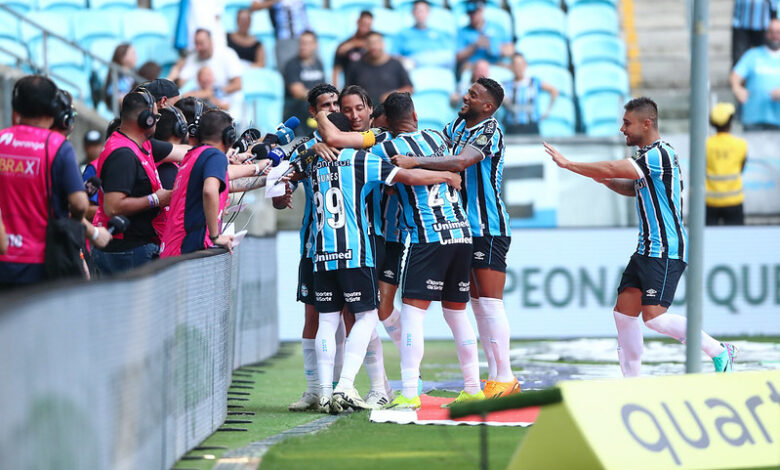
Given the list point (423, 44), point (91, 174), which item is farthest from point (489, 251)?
point (423, 44)

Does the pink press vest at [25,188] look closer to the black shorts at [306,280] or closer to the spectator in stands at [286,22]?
the black shorts at [306,280]

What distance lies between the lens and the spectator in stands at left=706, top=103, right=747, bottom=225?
1476 centimetres

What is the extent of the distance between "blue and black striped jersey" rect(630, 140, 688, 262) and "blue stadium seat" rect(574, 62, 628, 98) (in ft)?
32.5

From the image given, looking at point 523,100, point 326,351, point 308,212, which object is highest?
point 523,100

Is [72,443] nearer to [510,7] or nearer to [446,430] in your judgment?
[446,430]

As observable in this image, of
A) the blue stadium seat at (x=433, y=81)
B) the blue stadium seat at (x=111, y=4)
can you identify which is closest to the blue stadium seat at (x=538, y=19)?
the blue stadium seat at (x=433, y=81)

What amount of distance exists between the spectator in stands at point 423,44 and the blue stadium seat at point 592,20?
2.65 meters

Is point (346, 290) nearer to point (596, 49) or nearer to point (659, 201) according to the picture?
point (659, 201)

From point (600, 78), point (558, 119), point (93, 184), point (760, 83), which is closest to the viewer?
point (93, 184)

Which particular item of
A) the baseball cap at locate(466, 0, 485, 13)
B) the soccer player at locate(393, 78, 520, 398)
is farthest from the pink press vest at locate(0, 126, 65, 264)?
the baseball cap at locate(466, 0, 485, 13)

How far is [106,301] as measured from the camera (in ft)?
14.5

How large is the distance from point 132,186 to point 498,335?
271cm

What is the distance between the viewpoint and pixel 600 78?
18328 mm

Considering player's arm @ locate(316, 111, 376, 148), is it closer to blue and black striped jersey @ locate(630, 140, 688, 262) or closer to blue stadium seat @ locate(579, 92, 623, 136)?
blue and black striped jersey @ locate(630, 140, 688, 262)
